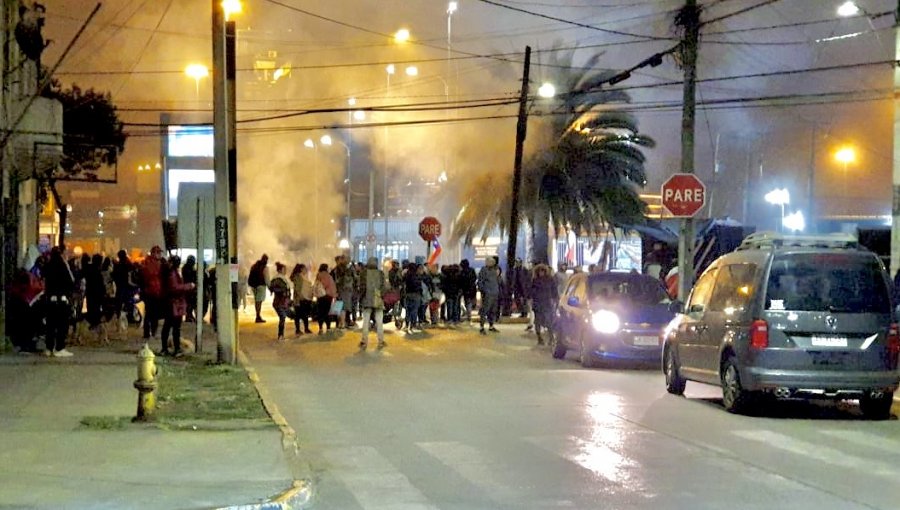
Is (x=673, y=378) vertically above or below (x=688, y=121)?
below

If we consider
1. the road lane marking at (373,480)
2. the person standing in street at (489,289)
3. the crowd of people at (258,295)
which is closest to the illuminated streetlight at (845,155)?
the crowd of people at (258,295)

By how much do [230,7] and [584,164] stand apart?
18.6 m

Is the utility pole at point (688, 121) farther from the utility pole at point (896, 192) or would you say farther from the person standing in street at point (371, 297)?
the person standing in street at point (371, 297)

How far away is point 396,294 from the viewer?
25594mm

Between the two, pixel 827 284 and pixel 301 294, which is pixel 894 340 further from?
pixel 301 294

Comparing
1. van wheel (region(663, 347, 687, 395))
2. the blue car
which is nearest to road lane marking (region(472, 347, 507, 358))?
the blue car

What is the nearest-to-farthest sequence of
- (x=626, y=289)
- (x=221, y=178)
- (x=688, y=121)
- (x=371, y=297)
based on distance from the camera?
1. (x=221, y=178)
2. (x=626, y=289)
3. (x=688, y=121)
4. (x=371, y=297)

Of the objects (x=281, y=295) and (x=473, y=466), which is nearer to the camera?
(x=473, y=466)

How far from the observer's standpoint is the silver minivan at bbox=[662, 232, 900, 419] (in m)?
11.9

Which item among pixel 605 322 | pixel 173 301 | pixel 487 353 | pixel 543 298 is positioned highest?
pixel 173 301

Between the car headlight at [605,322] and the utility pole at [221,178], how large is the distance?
5624 mm

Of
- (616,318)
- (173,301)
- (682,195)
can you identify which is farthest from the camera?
(682,195)

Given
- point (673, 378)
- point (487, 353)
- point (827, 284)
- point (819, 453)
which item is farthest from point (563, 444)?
point (487, 353)

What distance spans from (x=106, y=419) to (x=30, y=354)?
7.20 meters
